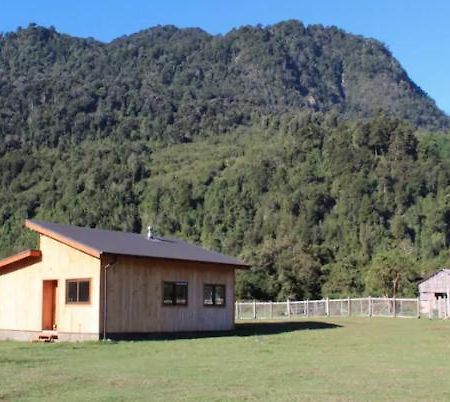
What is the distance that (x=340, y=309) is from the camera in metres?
46.7

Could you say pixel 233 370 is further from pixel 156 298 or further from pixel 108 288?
pixel 156 298

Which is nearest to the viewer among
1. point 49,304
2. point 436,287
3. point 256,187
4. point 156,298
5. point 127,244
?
point 156,298

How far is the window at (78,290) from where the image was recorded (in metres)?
25.5

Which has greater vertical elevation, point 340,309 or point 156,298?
point 156,298

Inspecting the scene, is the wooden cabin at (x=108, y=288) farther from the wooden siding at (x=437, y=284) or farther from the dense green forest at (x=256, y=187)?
the dense green forest at (x=256, y=187)

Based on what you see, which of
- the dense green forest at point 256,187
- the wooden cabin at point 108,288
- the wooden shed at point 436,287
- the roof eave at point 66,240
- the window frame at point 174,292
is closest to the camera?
the roof eave at point 66,240

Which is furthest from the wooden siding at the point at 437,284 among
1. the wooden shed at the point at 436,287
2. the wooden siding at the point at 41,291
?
the wooden siding at the point at 41,291

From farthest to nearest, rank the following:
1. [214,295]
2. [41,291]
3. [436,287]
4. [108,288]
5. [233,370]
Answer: [436,287]
[214,295]
[41,291]
[108,288]
[233,370]

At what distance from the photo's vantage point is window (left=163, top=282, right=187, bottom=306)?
27156mm

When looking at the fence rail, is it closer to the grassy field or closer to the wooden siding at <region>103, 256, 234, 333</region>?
the wooden siding at <region>103, 256, 234, 333</region>

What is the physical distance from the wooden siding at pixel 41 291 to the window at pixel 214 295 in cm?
517

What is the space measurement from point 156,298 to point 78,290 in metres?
2.74

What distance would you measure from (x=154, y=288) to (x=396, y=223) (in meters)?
76.2

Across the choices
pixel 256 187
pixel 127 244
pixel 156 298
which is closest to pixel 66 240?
pixel 127 244
